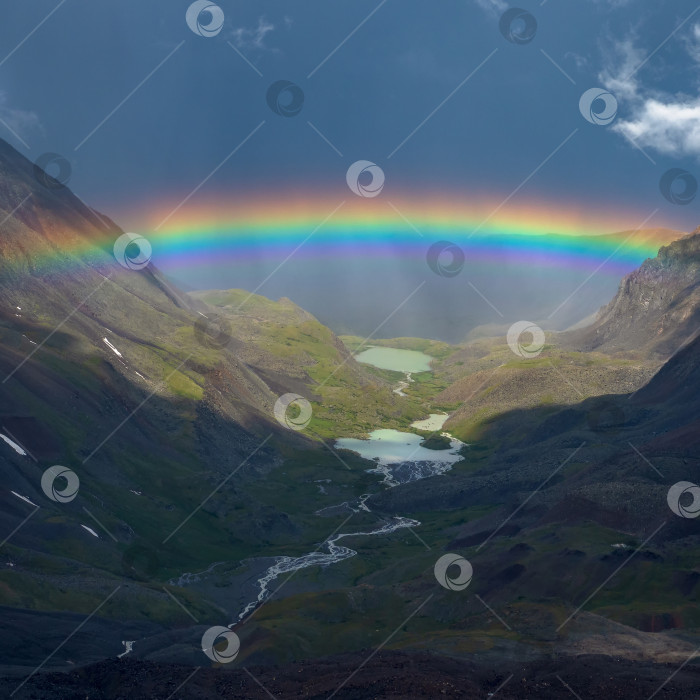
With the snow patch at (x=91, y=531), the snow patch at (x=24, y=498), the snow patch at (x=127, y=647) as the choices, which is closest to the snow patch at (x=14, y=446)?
the snow patch at (x=24, y=498)

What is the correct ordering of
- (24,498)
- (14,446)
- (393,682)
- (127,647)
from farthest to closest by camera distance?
(14,446), (24,498), (127,647), (393,682)

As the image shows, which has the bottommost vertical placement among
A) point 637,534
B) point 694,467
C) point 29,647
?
point 29,647

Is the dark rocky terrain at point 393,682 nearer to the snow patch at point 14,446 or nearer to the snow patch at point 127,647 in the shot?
the snow patch at point 127,647

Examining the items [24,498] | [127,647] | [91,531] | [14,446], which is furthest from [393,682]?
[14,446]

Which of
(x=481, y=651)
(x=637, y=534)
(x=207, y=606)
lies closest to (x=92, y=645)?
(x=207, y=606)

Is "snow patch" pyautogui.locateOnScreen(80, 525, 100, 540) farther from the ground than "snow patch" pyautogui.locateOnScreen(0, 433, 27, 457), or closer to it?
closer to it

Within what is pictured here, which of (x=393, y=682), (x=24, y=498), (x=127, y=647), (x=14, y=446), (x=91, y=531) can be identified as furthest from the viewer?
(x=14, y=446)

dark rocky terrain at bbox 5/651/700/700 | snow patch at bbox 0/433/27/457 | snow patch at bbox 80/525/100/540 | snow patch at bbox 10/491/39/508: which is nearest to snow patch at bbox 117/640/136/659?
dark rocky terrain at bbox 5/651/700/700

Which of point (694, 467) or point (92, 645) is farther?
point (694, 467)

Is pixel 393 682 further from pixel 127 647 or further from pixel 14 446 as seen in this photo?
pixel 14 446

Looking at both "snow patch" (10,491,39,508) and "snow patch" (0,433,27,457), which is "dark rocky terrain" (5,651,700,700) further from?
"snow patch" (0,433,27,457)

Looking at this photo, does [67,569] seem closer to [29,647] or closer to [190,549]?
[29,647]
